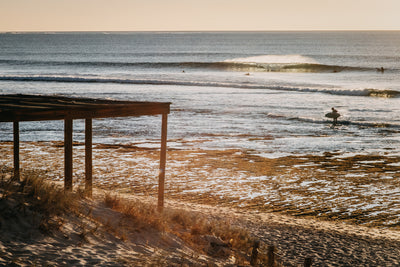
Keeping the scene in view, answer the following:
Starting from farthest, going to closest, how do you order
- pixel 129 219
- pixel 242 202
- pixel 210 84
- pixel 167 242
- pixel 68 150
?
pixel 210 84
pixel 242 202
pixel 68 150
pixel 129 219
pixel 167 242

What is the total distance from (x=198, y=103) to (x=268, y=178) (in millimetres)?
21852

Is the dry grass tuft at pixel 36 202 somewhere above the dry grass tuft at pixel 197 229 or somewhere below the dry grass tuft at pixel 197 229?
above

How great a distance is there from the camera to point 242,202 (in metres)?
13.1

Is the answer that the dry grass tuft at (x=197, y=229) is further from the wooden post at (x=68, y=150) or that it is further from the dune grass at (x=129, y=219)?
the wooden post at (x=68, y=150)

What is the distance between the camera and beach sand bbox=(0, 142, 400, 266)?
7590 mm

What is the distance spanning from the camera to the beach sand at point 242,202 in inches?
299

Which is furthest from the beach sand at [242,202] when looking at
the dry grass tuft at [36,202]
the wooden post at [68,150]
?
the wooden post at [68,150]

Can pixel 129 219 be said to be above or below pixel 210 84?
below

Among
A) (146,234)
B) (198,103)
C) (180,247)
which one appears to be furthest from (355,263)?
(198,103)

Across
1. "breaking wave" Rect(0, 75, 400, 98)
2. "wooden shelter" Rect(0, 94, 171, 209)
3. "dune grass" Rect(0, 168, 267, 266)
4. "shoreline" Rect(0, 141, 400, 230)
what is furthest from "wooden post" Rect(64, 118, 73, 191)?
"breaking wave" Rect(0, 75, 400, 98)

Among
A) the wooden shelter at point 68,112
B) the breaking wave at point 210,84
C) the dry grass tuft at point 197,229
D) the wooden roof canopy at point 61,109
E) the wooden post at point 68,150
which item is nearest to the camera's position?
the wooden roof canopy at point 61,109

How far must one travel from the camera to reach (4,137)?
21.5 m

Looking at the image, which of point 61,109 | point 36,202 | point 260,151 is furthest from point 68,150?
point 260,151

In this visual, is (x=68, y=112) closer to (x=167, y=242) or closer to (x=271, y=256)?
(x=167, y=242)
